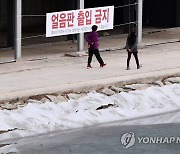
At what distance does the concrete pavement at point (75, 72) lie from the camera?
18.8m

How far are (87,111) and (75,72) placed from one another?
440 centimetres

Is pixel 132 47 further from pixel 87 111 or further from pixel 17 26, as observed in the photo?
pixel 87 111

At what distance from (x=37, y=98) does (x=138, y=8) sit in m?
11.1

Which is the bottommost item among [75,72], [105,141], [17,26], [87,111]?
[105,141]

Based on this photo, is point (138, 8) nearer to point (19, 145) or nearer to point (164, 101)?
point (164, 101)

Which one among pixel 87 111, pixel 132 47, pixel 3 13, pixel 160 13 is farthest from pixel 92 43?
pixel 160 13

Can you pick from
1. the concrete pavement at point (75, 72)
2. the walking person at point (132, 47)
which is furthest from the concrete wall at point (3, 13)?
the walking person at point (132, 47)

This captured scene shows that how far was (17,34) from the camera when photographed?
78.6 feet

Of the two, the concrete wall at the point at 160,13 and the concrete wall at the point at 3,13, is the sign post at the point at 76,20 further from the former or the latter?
the concrete wall at the point at 160,13

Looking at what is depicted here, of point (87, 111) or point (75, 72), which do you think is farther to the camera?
point (75, 72)

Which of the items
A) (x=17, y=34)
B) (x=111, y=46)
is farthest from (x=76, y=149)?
(x=111, y=46)

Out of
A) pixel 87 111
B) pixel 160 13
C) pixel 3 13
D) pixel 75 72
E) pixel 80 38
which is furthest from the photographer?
pixel 160 13

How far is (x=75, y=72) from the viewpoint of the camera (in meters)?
21.6

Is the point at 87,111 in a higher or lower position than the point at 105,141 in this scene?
higher
